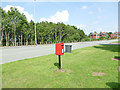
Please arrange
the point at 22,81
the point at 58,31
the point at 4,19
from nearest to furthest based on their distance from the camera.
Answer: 1. the point at 22,81
2. the point at 4,19
3. the point at 58,31

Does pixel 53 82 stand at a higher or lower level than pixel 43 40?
lower

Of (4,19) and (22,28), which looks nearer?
(4,19)

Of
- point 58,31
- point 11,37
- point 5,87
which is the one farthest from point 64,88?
point 58,31

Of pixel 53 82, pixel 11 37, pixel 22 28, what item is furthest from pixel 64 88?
pixel 11 37

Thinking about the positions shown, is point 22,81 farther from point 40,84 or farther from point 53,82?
point 53,82

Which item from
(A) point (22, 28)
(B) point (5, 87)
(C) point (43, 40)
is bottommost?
(B) point (5, 87)

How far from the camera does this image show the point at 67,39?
48156 mm

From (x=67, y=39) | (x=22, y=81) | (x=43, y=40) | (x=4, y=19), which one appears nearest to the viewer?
(x=22, y=81)

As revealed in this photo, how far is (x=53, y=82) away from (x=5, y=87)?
5.22 ft

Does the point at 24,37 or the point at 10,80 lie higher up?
the point at 24,37

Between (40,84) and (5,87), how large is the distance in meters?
1.13

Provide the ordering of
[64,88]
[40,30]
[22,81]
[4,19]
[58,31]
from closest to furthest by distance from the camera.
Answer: [64,88] < [22,81] < [4,19] < [40,30] < [58,31]

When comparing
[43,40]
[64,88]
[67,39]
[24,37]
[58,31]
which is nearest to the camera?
[64,88]

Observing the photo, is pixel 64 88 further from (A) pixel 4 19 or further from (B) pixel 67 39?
(B) pixel 67 39
